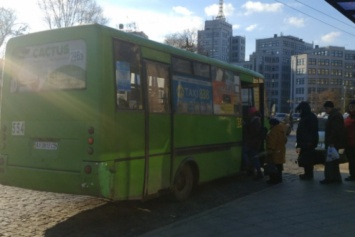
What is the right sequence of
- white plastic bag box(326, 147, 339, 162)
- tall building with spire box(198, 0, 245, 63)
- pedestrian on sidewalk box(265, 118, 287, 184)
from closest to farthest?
white plastic bag box(326, 147, 339, 162)
pedestrian on sidewalk box(265, 118, 287, 184)
tall building with spire box(198, 0, 245, 63)

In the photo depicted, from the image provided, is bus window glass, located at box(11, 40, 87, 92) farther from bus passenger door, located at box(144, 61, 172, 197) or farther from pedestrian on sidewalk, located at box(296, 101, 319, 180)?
pedestrian on sidewalk, located at box(296, 101, 319, 180)

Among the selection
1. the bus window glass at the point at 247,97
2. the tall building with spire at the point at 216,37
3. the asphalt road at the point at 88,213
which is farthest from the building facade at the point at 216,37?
the asphalt road at the point at 88,213

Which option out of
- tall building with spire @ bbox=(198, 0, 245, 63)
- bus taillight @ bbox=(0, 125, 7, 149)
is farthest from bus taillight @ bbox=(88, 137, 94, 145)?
tall building with spire @ bbox=(198, 0, 245, 63)

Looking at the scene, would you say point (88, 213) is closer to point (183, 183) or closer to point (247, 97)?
point (183, 183)

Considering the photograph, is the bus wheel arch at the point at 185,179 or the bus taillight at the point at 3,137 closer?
the bus taillight at the point at 3,137

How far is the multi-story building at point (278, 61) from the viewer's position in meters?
141

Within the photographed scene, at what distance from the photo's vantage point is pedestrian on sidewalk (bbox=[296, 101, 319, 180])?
35.7 ft

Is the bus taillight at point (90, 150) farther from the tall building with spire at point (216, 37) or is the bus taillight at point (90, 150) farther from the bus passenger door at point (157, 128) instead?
the tall building with spire at point (216, 37)

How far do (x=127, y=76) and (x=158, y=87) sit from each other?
3.04 ft

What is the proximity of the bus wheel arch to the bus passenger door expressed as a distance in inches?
19.8

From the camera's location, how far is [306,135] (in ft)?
36.3

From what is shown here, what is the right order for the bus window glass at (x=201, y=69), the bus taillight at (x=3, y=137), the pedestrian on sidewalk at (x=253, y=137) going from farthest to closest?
the pedestrian on sidewalk at (x=253, y=137), the bus window glass at (x=201, y=69), the bus taillight at (x=3, y=137)

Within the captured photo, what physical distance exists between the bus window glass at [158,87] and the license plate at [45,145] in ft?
5.37

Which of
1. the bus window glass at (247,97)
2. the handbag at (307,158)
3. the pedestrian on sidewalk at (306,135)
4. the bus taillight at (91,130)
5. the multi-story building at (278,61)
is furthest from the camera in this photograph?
the multi-story building at (278,61)
